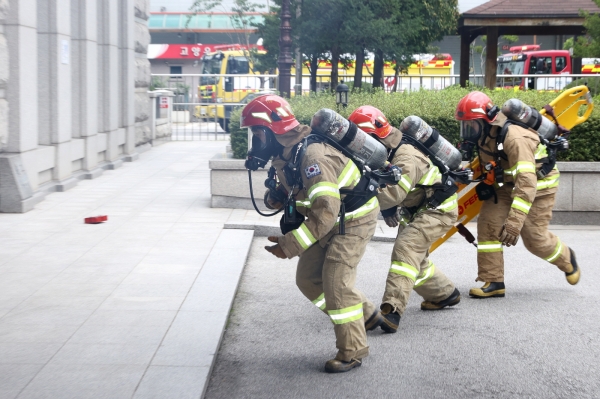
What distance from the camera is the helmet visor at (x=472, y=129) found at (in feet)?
24.4

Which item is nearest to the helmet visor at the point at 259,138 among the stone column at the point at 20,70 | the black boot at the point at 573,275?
the black boot at the point at 573,275

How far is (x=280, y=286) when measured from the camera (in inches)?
308

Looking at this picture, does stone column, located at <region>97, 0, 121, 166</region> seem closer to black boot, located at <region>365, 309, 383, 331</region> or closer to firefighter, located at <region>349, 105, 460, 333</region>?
firefighter, located at <region>349, 105, 460, 333</region>

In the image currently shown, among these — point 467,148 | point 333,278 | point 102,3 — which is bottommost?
point 333,278

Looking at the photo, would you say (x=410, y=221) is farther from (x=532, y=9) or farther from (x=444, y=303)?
(x=532, y=9)

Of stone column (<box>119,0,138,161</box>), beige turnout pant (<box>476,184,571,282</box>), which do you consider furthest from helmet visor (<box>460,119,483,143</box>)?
stone column (<box>119,0,138,161</box>)

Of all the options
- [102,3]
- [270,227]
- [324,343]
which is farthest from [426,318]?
[102,3]

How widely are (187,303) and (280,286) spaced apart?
4.63ft

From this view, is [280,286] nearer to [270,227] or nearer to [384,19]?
[270,227]

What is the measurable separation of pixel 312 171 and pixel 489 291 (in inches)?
115

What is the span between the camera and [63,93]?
12.6 meters

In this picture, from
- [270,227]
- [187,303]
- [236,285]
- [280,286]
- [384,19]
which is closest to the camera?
[187,303]

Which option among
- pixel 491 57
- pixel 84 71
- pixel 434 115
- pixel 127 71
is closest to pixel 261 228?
pixel 434 115

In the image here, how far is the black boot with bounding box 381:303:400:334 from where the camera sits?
20.6 feet
